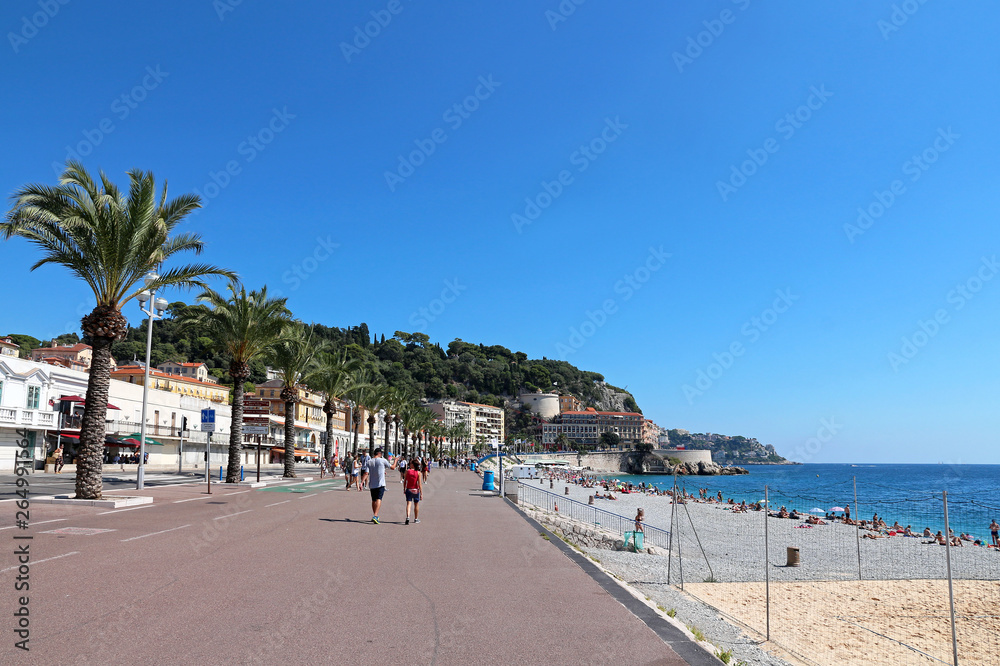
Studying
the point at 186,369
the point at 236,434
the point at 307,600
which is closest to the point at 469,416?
the point at 186,369

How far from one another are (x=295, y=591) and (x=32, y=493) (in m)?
16.8

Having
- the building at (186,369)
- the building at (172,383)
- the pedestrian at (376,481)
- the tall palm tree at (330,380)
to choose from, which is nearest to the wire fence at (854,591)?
the pedestrian at (376,481)

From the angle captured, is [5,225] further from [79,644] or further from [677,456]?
[677,456]

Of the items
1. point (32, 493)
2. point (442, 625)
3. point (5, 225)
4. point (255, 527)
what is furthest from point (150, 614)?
point (32, 493)

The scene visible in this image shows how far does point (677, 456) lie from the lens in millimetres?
176500

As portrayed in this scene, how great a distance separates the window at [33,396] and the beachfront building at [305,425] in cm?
2647

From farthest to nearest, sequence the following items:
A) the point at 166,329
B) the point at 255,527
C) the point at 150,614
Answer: the point at 166,329 < the point at 255,527 < the point at 150,614

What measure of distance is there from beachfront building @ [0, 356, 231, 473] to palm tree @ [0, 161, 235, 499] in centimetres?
1192

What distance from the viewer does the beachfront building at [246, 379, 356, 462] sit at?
70.5m

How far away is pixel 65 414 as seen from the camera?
129 feet

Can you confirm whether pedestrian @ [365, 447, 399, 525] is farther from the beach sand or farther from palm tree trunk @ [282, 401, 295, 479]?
palm tree trunk @ [282, 401, 295, 479]

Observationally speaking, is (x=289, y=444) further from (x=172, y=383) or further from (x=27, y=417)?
(x=172, y=383)

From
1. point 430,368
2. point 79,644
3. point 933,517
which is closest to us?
point 79,644

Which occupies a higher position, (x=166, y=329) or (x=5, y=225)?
(x=166, y=329)
